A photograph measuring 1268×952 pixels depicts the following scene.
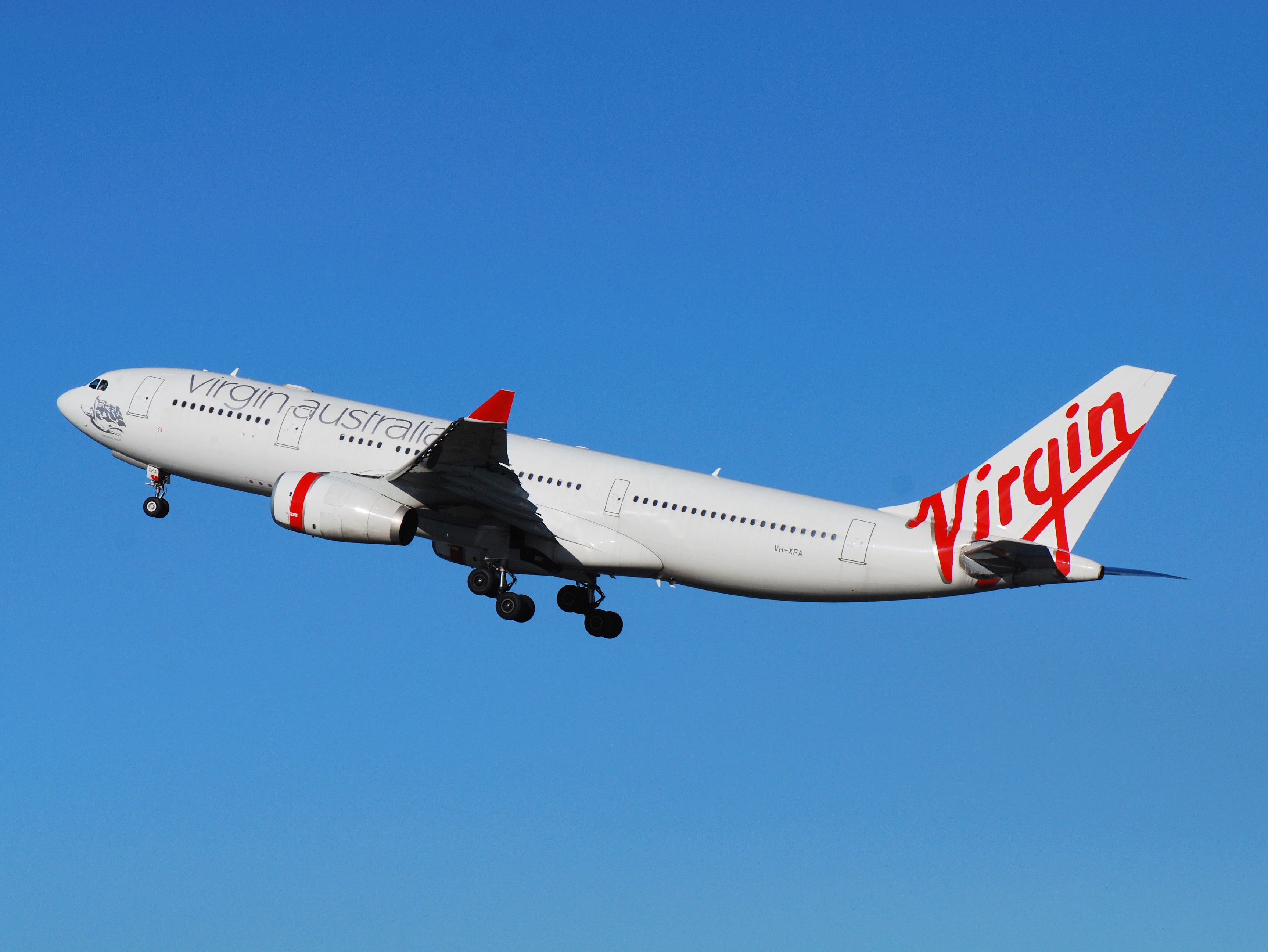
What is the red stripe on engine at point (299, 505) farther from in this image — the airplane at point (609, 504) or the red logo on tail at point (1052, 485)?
the red logo on tail at point (1052, 485)

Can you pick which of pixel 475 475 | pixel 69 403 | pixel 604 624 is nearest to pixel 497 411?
pixel 475 475

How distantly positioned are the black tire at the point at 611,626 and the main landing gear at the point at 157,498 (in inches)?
590

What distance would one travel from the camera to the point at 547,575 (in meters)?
42.2

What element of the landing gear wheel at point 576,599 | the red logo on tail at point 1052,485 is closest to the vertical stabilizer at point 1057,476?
the red logo on tail at point 1052,485

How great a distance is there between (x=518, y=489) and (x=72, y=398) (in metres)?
17.7

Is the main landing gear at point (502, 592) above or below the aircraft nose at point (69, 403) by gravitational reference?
below

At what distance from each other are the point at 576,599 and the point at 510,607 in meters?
3.34

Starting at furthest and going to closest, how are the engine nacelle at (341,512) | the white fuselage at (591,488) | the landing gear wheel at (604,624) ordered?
the landing gear wheel at (604,624) < the engine nacelle at (341,512) < the white fuselage at (591,488)

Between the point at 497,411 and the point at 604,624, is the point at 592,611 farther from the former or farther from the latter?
the point at 497,411

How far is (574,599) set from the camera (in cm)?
4388

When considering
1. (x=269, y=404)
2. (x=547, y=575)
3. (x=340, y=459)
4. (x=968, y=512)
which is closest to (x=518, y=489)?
(x=547, y=575)

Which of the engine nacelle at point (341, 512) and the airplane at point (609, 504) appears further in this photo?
the engine nacelle at point (341, 512)

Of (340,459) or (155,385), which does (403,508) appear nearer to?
(340,459)

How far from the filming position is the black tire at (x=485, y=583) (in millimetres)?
41219
